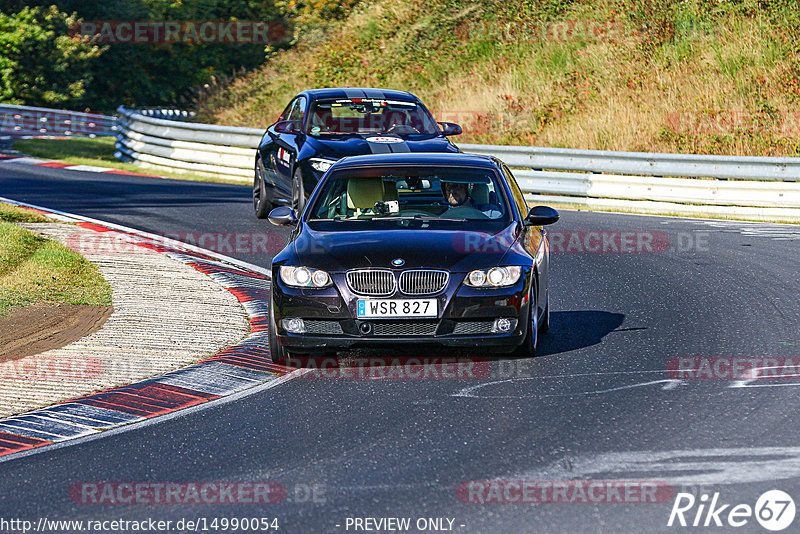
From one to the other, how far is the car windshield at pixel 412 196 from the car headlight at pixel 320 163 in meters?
4.61

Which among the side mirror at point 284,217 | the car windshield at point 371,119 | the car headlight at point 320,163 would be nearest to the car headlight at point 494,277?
the side mirror at point 284,217

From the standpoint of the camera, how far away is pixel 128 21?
54.2 meters

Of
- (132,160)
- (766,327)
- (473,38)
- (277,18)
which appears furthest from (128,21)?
(766,327)

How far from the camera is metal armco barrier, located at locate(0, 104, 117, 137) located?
4181cm

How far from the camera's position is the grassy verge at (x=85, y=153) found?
25.3 m

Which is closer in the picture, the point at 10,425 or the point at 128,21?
the point at 10,425

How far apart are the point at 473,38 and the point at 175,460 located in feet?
95.4

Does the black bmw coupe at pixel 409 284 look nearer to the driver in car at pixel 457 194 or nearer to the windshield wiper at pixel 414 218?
the windshield wiper at pixel 414 218

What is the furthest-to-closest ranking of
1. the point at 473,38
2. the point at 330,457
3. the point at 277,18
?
the point at 277,18
the point at 473,38
the point at 330,457

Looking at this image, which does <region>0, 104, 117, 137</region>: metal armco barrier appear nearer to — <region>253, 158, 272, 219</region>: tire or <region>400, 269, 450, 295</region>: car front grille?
<region>253, 158, 272, 219</region>: tire

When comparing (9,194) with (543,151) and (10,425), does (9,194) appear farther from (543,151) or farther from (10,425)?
(10,425)

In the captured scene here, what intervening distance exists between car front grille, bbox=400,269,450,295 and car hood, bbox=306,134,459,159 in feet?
21.3

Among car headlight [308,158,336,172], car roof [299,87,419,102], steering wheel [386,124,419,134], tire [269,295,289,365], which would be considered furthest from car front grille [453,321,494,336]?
car roof [299,87,419,102]

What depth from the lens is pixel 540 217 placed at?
9.66m
